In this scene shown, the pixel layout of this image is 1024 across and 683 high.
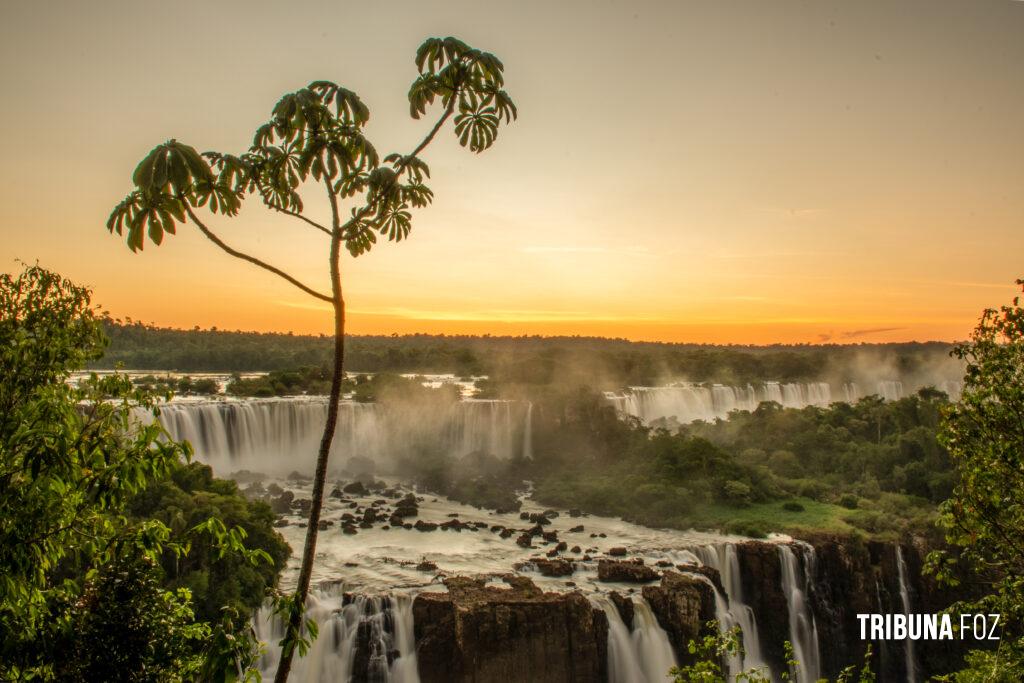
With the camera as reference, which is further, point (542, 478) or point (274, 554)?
point (542, 478)

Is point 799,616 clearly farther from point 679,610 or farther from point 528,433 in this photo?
A: point 528,433

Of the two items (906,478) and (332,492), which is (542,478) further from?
(906,478)

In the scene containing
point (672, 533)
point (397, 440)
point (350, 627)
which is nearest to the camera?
point (350, 627)

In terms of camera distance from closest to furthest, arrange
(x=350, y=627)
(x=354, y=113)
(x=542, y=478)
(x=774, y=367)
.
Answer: (x=354, y=113), (x=350, y=627), (x=542, y=478), (x=774, y=367)

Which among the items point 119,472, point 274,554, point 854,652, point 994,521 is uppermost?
point 119,472

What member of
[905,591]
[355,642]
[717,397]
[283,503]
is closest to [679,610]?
[355,642]

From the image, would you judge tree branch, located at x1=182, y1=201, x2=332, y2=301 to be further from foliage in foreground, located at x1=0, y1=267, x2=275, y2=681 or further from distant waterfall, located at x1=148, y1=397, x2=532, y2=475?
distant waterfall, located at x1=148, y1=397, x2=532, y2=475

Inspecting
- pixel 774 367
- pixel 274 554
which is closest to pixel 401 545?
pixel 274 554

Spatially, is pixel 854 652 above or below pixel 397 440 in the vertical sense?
below

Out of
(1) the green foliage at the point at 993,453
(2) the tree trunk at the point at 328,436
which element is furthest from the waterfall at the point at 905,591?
(2) the tree trunk at the point at 328,436
